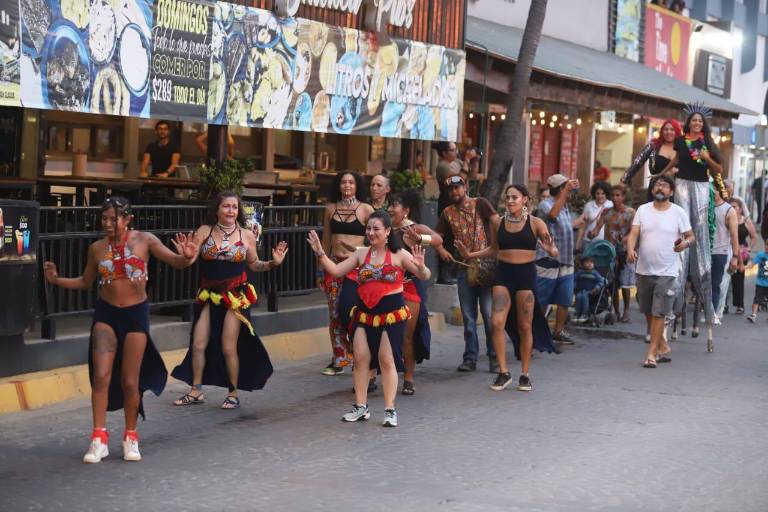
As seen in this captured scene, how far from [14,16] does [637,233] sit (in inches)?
252

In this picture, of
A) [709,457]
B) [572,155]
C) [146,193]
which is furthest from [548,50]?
[709,457]

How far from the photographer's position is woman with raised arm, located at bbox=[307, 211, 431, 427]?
10.3 metres

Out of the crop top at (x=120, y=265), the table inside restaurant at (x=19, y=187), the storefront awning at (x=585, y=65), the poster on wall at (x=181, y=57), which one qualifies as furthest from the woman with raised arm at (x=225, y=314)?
the storefront awning at (x=585, y=65)

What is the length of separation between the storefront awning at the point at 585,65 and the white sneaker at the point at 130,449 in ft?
39.9

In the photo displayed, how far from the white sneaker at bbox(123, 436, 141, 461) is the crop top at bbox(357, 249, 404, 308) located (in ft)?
7.68

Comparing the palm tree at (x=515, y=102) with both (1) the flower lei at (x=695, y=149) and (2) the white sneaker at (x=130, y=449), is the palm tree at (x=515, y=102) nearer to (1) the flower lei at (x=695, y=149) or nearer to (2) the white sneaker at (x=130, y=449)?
(1) the flower lei at (x=695, y=149)

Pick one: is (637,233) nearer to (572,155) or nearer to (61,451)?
(61,451)

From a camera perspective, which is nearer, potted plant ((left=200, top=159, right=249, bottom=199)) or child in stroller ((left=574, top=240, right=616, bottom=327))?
potted plant ((left=200, top=159, right=249, bottom=199))

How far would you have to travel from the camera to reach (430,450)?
30.5 feet

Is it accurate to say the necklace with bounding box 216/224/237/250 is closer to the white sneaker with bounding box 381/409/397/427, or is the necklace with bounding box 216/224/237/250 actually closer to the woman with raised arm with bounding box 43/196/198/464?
the woman with raised arm with bounding box 43/196/198/464

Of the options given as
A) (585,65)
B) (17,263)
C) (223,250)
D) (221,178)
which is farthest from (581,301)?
(585,65)

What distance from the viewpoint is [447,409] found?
11.0 metres

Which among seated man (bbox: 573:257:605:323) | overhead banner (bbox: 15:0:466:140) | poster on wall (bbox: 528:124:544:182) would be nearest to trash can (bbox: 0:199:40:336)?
overhead banner (bbox: 15:0:466:140)

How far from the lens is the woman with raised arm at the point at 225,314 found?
10.7 meters
